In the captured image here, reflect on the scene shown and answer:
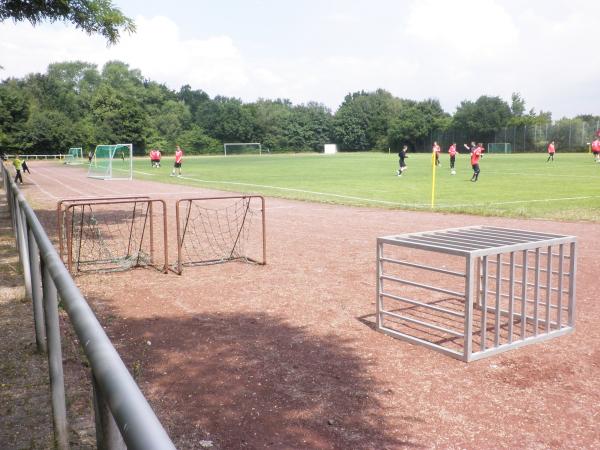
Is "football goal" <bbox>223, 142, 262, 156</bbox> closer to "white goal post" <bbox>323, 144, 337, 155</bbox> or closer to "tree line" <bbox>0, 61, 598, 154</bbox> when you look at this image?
"tree line" <bbox>0, 61, 598, 154</bbox>

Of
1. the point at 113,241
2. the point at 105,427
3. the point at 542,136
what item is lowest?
the point at 113,241

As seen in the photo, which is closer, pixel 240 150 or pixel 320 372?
pixel 320 372

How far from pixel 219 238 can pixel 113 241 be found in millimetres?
2256

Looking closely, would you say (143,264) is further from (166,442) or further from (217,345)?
(166,442)

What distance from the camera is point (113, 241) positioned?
1373 cm

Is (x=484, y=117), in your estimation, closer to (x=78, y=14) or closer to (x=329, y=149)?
(x=329, y=149)

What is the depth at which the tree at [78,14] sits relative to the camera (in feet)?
47.5

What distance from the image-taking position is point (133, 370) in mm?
5590

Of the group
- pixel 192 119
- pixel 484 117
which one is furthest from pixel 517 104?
pixel 192 119

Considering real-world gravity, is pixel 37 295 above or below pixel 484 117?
below

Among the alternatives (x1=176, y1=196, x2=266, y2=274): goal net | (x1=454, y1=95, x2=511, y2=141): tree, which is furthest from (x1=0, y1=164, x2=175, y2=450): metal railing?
(x1=454, y1=95, x2=511, y2=141): tree

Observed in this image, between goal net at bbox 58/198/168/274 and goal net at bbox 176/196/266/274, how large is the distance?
1.54 feet

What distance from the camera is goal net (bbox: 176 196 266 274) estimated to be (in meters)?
11.0

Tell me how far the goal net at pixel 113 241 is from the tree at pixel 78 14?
4448mm
